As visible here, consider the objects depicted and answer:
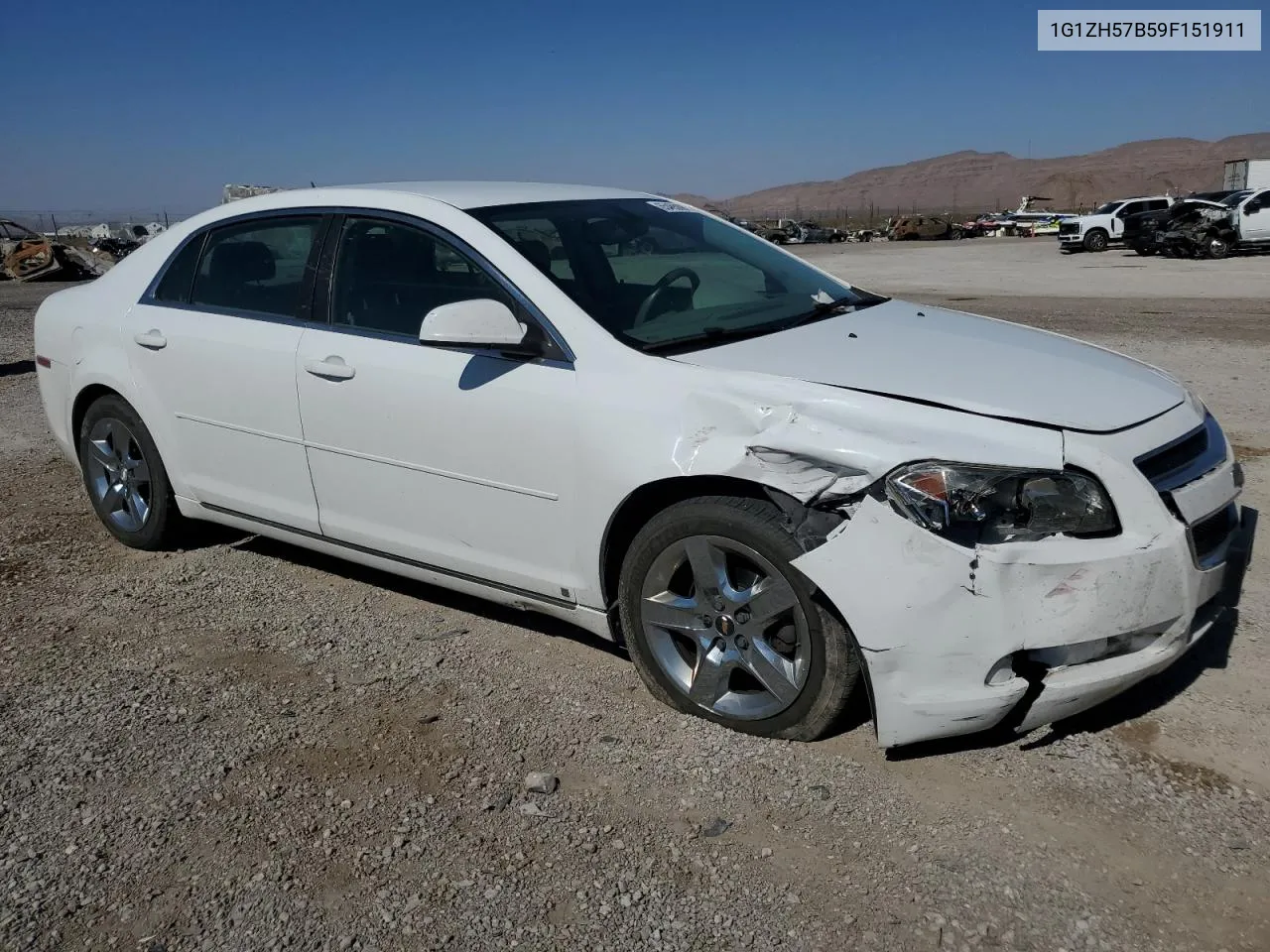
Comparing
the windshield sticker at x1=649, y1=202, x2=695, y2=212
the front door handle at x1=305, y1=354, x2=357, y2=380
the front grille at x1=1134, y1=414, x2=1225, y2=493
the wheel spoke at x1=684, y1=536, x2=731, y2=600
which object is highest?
the windshield sticker at x1=649, y1=202, x2=695, y2=212

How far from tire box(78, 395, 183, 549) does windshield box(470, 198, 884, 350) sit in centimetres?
209

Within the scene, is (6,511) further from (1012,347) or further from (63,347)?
(1012,347)

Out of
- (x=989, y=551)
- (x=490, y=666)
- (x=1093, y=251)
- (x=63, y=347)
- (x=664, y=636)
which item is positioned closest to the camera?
(x=989, y=551)

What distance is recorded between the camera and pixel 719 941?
246 centimetres

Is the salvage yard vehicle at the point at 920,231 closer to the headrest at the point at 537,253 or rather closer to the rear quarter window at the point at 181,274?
the rear quarter window at the point at 181,274

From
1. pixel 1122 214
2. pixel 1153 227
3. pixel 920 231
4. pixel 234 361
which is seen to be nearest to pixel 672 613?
pixel 234 361

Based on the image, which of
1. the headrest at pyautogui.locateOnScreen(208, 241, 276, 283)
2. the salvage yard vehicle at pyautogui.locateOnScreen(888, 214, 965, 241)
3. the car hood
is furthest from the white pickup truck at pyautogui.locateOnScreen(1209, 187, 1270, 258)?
the headrest at pyautogui.locateOnScreen(208, 241, 276, 283)

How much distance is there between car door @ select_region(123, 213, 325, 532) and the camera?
A: 4238 mm

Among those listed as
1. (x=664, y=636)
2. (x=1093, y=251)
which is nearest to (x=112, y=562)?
(x=664, y=636)

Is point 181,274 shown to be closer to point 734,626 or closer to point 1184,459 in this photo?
point 734,626

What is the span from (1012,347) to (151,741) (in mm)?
3047

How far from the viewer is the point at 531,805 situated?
3.04 meters

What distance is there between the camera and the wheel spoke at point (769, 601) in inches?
121

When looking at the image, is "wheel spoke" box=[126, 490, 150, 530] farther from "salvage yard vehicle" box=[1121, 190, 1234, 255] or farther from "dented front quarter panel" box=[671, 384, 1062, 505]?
"salvage yard vehicle" box=[1121, 190, 1234, 255]
